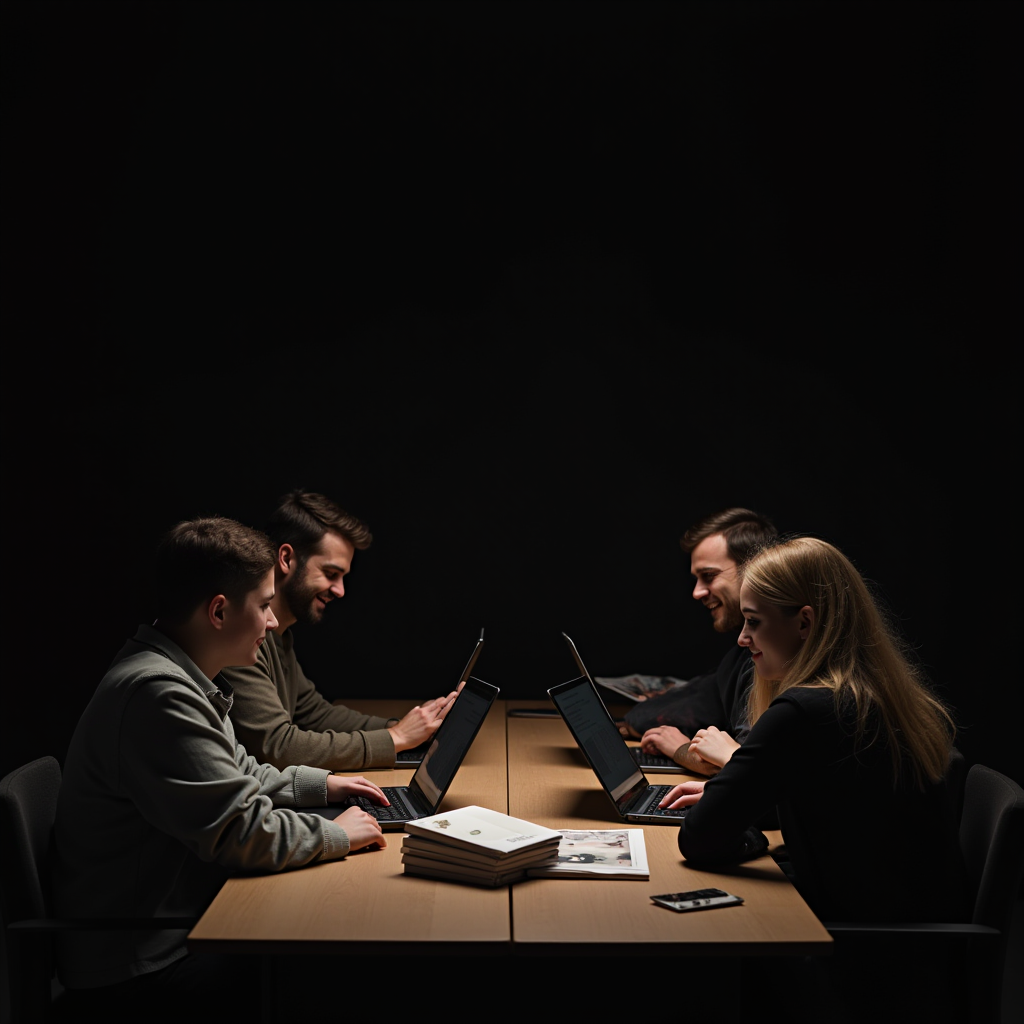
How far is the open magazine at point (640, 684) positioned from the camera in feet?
12.2

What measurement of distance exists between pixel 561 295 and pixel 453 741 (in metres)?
2.25

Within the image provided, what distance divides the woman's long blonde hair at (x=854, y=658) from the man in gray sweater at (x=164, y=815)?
3.12 ft

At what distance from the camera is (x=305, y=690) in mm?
3385

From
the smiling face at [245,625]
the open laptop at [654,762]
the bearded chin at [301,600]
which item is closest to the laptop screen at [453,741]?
the open laptop at [654,762]

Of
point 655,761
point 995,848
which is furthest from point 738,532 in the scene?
point 995,848

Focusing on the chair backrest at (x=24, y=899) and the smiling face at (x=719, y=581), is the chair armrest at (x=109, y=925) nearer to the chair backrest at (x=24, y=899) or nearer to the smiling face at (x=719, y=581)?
the chair backrest at (x=24, y=899)

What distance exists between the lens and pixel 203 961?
203 centimetres

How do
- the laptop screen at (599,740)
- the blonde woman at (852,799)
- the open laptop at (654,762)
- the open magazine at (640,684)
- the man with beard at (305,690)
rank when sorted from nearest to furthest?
the blonde woman at (852,799), the laptop screen at (599,740), the man with beard at (305,690), the open laptop at (654,762), the open magazine at (640,684)

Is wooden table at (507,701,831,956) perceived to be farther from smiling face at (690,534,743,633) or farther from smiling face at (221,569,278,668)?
smiling face at (690,534,743,633)

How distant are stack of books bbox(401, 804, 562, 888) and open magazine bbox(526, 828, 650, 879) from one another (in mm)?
32

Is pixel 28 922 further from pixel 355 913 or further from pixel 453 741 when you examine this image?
pixel 453 741

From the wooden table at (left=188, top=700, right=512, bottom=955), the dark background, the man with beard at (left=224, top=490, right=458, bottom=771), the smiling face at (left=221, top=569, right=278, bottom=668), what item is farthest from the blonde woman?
the dark background

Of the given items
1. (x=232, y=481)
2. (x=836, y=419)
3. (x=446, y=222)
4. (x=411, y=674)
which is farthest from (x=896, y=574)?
(x=232, y=481)

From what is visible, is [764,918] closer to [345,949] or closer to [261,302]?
[345,949]
